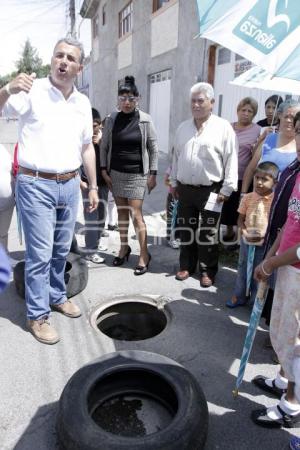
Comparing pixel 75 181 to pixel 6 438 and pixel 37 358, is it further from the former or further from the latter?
pixel 6 438

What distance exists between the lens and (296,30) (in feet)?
8.63

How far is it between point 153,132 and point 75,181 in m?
1.35

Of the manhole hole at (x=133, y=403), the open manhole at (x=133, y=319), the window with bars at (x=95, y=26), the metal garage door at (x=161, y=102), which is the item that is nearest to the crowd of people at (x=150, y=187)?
the open manhole at (x=133, y=319)

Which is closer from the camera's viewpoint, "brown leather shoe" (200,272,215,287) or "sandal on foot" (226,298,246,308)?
"sandal on foot" (226,298,246,308)

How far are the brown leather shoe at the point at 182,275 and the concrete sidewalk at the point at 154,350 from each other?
7 cm

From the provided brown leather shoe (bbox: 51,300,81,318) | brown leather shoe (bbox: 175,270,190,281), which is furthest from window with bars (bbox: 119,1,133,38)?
brown leather shoe (bbox: 51,300,81,318)

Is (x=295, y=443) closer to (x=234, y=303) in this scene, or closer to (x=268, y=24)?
(x=234, y=303)

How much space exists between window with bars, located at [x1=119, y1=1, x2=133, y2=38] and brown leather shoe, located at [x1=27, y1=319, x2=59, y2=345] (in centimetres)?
1504

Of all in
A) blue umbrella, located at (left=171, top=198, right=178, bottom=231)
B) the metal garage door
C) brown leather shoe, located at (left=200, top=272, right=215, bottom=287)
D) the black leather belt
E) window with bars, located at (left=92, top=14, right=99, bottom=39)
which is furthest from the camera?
window with bars, located at (left=92, top=14, right=99, bottom=39)

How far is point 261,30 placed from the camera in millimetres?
2771

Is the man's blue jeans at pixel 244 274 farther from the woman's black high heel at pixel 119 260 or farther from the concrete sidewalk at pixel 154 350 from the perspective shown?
the woman's black high heel at pixel 119 260

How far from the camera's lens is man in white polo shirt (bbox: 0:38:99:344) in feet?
8.97

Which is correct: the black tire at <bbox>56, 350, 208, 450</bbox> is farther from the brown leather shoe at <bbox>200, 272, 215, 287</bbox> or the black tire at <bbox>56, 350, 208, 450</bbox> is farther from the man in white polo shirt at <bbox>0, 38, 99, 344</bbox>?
the brown leather shoe at <bbox>200, 272, 215, 287</bbox>

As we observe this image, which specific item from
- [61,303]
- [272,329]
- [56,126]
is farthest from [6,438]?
[56,126]
